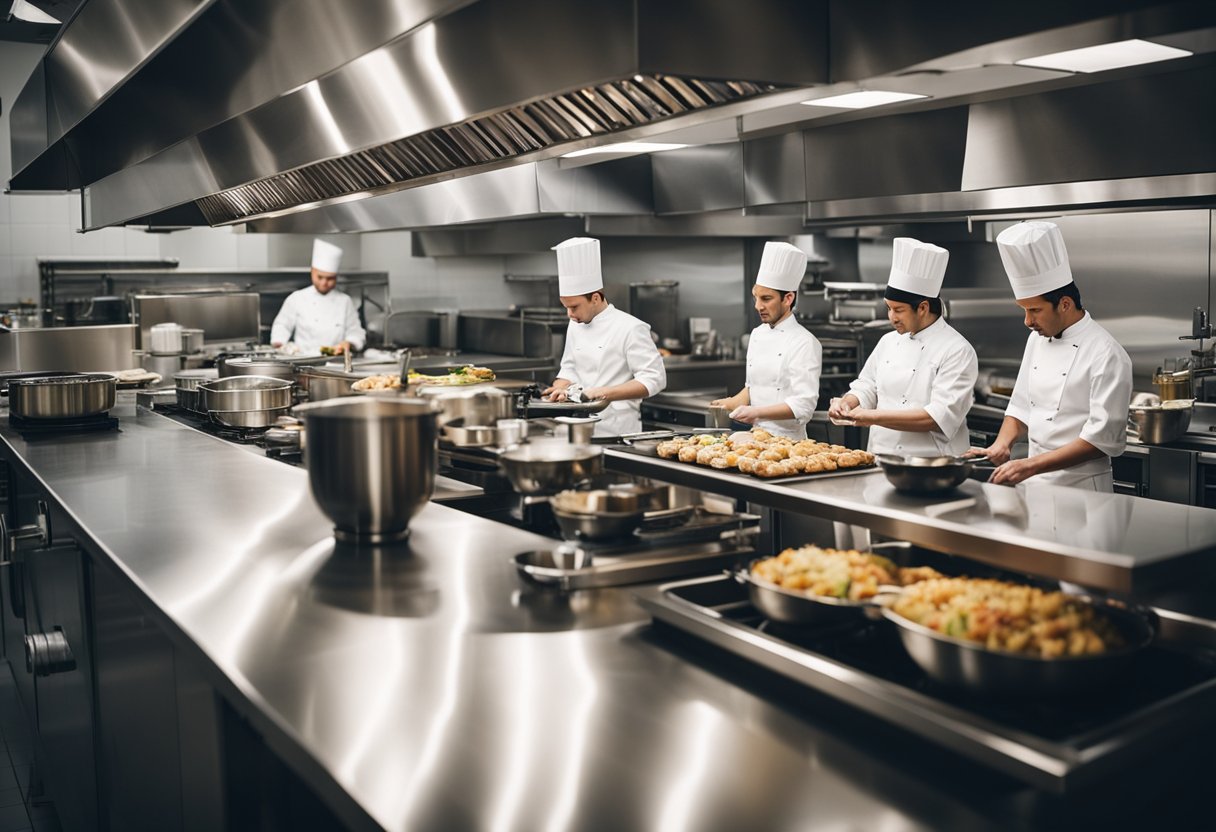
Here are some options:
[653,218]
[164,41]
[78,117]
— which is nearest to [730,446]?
[164,41]

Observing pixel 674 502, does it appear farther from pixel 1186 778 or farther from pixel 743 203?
pixel 743 203

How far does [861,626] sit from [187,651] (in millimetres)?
1056

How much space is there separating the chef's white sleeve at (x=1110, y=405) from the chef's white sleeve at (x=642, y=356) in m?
2.20

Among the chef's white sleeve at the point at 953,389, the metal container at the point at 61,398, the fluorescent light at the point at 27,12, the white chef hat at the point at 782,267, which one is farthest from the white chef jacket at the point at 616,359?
the fluorescent light at the point at 27,12

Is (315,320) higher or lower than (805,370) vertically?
higher

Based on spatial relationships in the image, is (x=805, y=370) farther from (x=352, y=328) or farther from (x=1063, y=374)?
(x=352, y=328)

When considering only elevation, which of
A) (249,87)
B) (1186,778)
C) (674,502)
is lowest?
(1186,778)

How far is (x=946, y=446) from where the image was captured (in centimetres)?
445

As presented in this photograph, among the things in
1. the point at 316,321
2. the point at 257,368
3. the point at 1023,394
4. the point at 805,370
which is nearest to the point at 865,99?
the point at 1023,394

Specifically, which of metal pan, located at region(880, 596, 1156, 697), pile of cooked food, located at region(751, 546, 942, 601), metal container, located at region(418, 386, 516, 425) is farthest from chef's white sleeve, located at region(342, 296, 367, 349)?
metal pan, located at region(880, 596, 1156, 697)

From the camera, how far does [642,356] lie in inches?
212

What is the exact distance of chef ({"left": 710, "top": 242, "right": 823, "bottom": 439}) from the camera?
16.0ft

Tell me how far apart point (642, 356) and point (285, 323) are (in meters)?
4.02

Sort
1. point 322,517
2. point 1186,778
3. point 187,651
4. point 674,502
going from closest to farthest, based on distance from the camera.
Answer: point 1186,778, point 187,651, point 674,502, point 322,517
